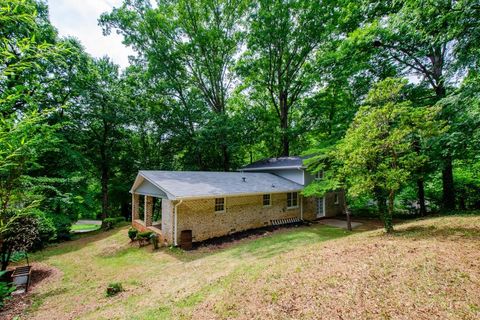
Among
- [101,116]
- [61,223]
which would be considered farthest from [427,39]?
[61,223]

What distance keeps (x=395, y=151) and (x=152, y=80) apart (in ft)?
69.9

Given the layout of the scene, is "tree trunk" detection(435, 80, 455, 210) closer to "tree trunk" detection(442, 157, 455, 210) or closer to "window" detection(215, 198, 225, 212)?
"tree trunk" detection(442, 157, 455, 210)

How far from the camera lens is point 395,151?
27.4 feet

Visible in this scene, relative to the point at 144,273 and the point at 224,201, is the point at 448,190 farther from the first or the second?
the point at 144,273

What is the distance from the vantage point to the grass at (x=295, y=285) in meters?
3.88

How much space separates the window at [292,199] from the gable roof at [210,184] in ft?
2.16

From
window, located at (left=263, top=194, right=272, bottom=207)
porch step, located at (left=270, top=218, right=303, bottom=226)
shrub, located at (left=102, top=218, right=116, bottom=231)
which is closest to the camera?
window, located at (left=263, top=194, right=272, bottom=207)

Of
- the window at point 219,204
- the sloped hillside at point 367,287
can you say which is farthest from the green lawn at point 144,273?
the window at point 219,204

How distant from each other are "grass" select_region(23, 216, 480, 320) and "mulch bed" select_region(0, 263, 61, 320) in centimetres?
25

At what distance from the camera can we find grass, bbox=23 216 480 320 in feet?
12.7

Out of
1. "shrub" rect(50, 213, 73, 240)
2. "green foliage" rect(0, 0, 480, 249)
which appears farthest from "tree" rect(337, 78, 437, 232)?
"shrub" rect(50, 213, 73, 240)

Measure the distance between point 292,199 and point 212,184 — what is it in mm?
6826

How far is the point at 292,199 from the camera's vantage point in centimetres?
1634

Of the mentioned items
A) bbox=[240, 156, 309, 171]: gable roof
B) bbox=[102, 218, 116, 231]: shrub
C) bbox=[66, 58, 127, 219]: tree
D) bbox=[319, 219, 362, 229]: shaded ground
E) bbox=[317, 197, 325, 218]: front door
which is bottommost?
bbox=[102, 218, 116, 231]: shrub
